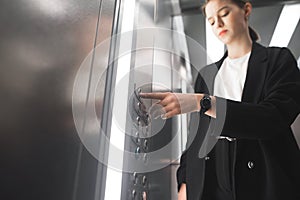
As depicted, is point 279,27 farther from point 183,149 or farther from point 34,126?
point 34,126

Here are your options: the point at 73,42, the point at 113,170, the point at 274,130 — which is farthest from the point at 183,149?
the point at 73,42

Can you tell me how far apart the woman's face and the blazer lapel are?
0.10 m

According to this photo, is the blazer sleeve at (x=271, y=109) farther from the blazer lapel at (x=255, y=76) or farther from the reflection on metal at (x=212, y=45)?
the reflection on metal at (x=212, y=45)

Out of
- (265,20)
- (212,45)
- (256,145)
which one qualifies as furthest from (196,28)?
(256,145)

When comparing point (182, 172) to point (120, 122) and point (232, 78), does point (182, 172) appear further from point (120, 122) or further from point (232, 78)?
point (120, 122)

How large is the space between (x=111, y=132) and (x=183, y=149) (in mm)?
388

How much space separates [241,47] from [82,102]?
2.23ft

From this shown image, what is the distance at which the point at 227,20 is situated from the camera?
938 millimetres

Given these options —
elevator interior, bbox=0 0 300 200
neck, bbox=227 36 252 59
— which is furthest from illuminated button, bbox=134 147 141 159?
neck, bbox=227 36 252 59

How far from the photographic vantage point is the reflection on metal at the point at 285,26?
115cm

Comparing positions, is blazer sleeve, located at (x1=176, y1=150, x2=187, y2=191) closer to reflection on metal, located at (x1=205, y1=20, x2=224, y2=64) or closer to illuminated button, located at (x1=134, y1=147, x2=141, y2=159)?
illuminated button, located at (x1=134, y1=147, x2=141, y2=159)

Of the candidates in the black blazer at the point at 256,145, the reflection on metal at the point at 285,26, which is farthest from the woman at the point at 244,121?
the reflection on metal at the point at 285,26

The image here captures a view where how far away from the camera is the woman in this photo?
686mm

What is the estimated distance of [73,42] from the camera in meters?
0.44
